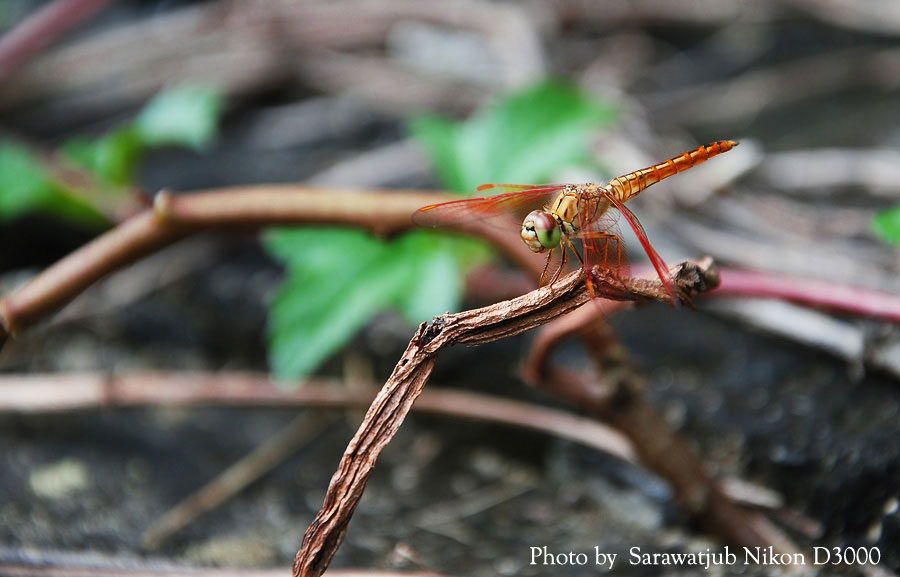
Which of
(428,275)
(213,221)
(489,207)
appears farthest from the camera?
(428,275)

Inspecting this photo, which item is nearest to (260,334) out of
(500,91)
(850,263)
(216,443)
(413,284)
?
(216,443)

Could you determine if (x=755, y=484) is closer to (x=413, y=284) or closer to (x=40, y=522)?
(x=413, y=284)

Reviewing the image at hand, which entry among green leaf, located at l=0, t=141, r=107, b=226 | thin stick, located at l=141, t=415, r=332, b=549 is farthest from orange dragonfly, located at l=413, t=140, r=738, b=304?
green leaf, located at l=0, t=141, r=107, b=226

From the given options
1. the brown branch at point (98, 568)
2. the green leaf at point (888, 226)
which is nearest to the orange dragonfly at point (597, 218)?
the green leaf at point (888, 226)

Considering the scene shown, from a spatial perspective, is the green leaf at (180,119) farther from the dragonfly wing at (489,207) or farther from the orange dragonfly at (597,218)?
the orange dragonfly at (597,218)

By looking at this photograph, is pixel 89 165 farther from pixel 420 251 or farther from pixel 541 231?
pixel 541 231

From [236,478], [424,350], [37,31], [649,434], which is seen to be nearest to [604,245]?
[424,350]

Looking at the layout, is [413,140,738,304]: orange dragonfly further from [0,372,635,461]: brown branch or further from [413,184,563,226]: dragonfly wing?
[0,372,635,461]: brown branch
